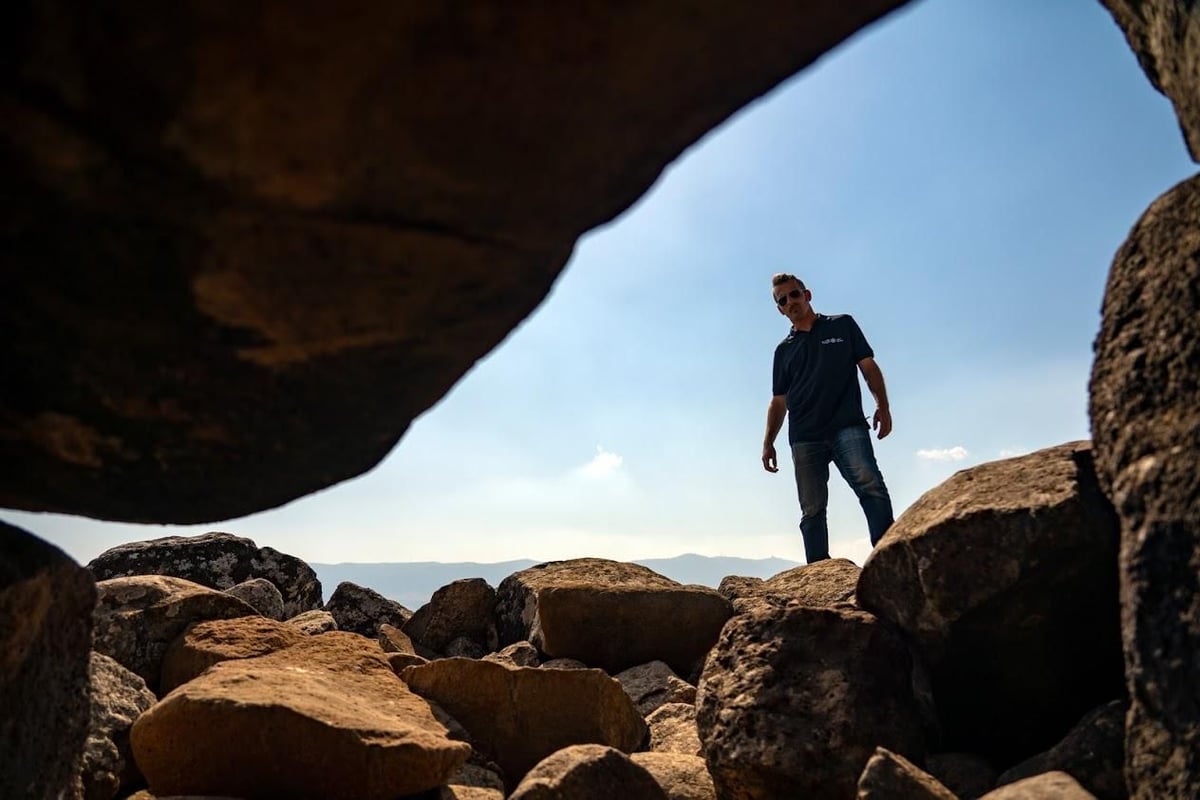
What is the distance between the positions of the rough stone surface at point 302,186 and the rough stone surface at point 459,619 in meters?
5.37

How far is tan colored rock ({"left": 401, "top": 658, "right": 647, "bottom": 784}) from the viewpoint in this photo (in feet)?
14.4

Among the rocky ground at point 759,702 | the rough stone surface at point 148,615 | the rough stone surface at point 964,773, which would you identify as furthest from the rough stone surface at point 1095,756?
the rough stone surface at point 148,615

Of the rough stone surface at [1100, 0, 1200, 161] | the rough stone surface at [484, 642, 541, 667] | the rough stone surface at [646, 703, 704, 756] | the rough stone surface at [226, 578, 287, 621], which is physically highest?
the rough stone surface at [1100, 0, 1200, 161]

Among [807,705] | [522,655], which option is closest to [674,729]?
[807,705]

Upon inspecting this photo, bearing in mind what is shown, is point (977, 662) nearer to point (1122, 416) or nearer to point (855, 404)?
point (1122, 416)

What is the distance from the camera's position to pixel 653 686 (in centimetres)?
571

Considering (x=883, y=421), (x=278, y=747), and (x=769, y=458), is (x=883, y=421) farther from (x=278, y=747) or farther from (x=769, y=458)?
(x=278, y=747)

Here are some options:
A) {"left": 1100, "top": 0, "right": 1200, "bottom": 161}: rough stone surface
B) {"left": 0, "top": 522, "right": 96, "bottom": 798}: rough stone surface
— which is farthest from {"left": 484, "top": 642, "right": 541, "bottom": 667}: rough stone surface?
{"left": 1100, "top": 0, "right": 1200, "bottom": 161}: rough stone surface

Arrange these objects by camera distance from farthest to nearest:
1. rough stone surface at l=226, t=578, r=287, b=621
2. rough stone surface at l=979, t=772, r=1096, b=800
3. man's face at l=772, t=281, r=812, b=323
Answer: rough stone surface at l=226, t=578, r=287, b=621
man's face at l=772, t=281, r=812, b=323
rough stone surface at l=979, t=772, r=1096, b=800

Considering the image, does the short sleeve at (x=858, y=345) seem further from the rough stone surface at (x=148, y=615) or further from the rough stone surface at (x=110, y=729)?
the rough stone surface at (x=110, y=729)

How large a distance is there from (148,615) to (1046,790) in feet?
14.8

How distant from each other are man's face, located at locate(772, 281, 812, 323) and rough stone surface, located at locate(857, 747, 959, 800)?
16.7 feet

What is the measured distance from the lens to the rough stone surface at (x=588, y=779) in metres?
3.01

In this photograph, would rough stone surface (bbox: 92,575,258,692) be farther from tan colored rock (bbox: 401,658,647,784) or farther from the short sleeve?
the short sleeve
